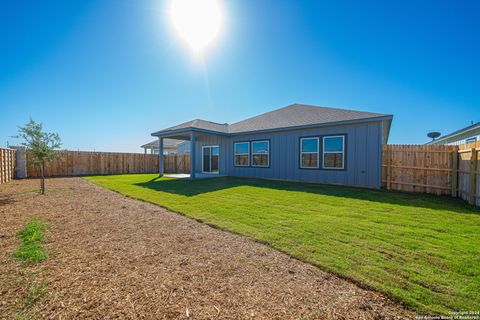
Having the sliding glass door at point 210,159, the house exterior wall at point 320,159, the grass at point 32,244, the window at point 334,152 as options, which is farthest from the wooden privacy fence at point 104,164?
the window at point 334,152

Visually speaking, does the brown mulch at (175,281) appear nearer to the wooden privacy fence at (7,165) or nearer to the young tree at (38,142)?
the young tree at (38,142)

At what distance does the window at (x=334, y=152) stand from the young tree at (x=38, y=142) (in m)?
11.5

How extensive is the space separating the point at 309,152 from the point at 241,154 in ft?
14.9

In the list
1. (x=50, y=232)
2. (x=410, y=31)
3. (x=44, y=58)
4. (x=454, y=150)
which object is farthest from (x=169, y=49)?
(x=454, y=150)

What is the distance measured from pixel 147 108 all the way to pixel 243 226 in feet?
44.4

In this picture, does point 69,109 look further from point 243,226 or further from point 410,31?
point 410,31

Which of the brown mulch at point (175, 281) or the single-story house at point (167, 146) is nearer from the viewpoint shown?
the brown mulch at point (175, 281)

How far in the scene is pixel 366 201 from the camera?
658 cm

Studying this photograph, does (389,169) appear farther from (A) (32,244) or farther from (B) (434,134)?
(B) (434,134)

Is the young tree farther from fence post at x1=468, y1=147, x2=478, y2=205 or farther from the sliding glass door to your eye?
fence post at x1=468, y1=147, x2=478, y2=205

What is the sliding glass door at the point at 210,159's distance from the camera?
50.6 ft

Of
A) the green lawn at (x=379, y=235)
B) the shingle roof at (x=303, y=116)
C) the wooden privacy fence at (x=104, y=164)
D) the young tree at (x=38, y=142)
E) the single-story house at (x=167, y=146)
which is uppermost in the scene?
the shingle roof at (x=303, y=116)

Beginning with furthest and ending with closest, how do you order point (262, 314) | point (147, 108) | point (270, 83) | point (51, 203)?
1. point (147, 108)
2. point (270, 83)
3. point (51, 203)
4. point (262, 314)

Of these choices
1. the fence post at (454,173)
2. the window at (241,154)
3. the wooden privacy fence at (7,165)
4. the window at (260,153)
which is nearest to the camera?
the fence post at (454,173)
